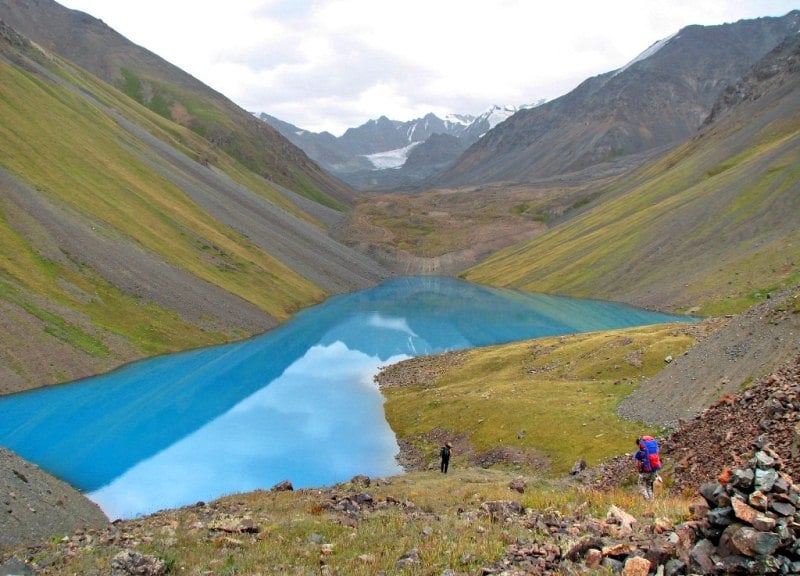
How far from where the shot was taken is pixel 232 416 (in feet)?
196

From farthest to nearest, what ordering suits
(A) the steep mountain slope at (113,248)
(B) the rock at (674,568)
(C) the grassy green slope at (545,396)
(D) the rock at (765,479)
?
(A) the steep mountain slope at (113,248)
(C) the grassy green slope at (545,396)
(D) the rock at (765,479)
(B) the rock at (674,568)

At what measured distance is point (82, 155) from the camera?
124 metres

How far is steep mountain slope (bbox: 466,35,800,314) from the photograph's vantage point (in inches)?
4131

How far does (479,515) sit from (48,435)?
151 ft

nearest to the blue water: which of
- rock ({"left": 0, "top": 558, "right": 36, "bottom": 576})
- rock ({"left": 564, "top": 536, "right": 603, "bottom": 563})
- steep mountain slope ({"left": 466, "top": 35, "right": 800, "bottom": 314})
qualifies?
steep mountain slope ({"left": 466, "top": 35, "right": 800, "bottom": 314})

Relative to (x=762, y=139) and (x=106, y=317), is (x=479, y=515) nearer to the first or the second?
(x=106, y=317)

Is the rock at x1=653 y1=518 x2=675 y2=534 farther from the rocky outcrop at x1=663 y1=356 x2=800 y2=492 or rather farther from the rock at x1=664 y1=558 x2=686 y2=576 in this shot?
the rocky outcrop at x1=663 y1=356 x2=800 y2=492

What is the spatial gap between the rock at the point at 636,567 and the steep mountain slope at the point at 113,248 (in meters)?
65.9

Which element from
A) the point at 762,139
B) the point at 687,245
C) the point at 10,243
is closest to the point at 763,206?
the point at 687,245

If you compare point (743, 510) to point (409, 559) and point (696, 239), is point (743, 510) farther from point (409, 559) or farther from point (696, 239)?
point (696, 239)

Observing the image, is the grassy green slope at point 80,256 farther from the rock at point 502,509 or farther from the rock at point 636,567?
the rock at point 636,567

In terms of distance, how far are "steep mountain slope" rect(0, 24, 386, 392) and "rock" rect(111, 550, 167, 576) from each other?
52864mm

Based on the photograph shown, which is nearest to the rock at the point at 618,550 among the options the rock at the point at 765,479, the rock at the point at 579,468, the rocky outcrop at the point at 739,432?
A: the rock at the point at 765,479

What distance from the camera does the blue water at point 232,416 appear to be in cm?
4394
